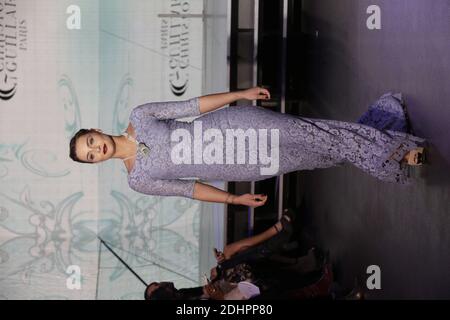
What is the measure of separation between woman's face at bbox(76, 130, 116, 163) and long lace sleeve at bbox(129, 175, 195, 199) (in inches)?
6.3

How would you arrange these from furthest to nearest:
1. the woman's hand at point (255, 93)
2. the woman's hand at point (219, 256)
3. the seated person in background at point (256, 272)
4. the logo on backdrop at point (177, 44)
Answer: the logo on backdrop at point (177, 44) → the woman's hand at point (219, 256) → the seated person in background at point (256, 272) → the woman's hand at point (255, 93)

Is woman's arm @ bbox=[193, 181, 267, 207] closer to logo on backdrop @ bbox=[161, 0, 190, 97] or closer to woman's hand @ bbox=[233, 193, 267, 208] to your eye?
woman's hand @ bbox=[233, 193, 267, 208]

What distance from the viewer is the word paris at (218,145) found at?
2.19 meters

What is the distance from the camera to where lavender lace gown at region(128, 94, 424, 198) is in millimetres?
2168

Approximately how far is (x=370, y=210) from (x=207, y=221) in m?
0.79

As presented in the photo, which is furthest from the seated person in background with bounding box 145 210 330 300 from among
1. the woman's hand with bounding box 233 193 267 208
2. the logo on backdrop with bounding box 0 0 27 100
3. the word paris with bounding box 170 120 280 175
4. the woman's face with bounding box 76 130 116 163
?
the logo on backdrop with bounding box 0 0 27 100

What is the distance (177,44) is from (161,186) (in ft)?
2.93

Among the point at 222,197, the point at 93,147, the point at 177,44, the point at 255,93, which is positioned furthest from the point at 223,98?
the point at 177,44

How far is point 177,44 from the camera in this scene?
110 inches

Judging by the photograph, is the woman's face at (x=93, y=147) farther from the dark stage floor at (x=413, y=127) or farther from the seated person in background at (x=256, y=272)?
the dark stage floor at (x=413, y=127)

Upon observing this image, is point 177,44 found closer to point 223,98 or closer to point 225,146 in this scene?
point 223,98

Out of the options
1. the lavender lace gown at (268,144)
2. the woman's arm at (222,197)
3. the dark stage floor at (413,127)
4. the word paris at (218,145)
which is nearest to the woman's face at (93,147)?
the lavender lace gown at (268,144)

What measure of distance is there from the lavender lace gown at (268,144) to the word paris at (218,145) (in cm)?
2

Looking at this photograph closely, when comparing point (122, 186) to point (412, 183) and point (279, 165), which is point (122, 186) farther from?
point (412, 183)
